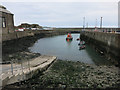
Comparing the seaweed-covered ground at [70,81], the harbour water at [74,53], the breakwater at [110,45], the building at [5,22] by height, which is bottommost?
the seaweed-covered ground at [70,81]

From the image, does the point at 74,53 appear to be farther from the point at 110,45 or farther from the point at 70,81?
the point at 70,81

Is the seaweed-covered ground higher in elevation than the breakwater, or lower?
lower

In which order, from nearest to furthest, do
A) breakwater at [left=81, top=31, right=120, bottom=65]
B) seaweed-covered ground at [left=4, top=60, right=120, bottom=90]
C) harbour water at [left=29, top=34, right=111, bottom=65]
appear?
seaweed-covered ground at [left=4, top=60, right=120, bottom=90] → breakwater at [left=81, top=31, right=120, bottom=65] → harbour water at [left=29, top=34, right=111, bottom=65]

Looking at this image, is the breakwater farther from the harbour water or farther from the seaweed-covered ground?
the seaweed-covered ground

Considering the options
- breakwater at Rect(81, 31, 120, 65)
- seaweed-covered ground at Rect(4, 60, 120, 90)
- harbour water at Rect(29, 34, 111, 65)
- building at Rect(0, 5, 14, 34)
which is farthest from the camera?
building at Rect(0, 5, 14, 34)

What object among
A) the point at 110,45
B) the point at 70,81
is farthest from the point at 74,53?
the point at 70,81

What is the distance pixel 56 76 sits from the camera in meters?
8.57

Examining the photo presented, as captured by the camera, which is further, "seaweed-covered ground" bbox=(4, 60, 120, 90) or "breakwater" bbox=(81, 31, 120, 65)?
"breakwater" bbox=(81, 31, 120, 65)

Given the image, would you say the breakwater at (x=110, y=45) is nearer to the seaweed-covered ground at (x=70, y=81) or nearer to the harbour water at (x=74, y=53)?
the harbour water at (x=74, y=53)

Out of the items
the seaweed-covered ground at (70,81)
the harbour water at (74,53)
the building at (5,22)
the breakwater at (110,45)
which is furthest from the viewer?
the building at (5,22)

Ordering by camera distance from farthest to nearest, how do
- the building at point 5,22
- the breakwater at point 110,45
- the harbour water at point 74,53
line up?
the building at point 5,22
the harbour water at point 74,53
the breakwater at point 110,45

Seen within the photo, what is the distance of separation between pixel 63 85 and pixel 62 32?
78267mm

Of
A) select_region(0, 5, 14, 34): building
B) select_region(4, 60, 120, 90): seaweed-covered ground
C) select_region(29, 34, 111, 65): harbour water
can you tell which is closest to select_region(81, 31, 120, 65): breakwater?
select_region(29, 34, 111, 65): harbour water

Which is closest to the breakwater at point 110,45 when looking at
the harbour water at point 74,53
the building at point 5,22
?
the harbour water at point 74,53
